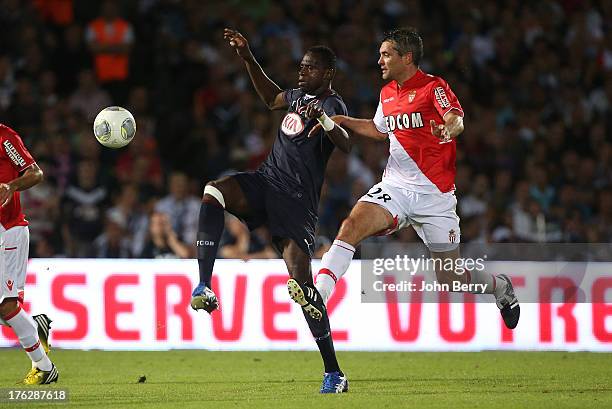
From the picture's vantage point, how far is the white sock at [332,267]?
8.99 metres

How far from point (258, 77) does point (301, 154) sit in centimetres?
87

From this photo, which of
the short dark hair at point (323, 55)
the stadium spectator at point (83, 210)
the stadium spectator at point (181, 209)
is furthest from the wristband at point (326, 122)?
the stadium spectator at point (83, 210)

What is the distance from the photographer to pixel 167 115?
1734cm

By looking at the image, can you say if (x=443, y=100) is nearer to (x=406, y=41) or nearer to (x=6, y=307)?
(x=406, y=41)

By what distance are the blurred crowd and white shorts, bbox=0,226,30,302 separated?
489 centimetres

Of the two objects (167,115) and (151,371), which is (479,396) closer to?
(151,371)

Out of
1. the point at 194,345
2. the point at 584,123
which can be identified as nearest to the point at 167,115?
the point at 194,345

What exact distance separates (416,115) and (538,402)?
2.50 meters

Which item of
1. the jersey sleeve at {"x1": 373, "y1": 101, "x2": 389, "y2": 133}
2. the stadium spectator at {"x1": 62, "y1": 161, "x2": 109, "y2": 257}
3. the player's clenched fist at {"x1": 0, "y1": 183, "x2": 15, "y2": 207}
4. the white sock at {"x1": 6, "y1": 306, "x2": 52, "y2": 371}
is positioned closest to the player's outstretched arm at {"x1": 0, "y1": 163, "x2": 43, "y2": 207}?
the player's clenched fist at {"x1": 0, "y1": 183, "x2": 15, "y2": 207}

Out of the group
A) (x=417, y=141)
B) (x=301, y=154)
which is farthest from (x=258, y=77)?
(x=417, y=141)

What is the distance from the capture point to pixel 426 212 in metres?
9.61

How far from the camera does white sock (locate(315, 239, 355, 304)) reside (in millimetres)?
8992

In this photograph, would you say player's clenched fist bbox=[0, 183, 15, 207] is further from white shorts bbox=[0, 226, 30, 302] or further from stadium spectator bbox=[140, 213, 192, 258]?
stadium spectator bbox=[140, 213, 192, 258]

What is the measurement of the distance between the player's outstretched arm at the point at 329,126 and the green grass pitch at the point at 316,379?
1914 mm
